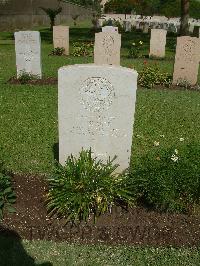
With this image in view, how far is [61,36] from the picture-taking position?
1808 centimetres

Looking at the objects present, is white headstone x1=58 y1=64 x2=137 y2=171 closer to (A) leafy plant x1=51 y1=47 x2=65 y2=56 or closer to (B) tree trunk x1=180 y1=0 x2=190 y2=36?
A: (A) leafy plant x1=51 y1=47 x2=65 y2=56

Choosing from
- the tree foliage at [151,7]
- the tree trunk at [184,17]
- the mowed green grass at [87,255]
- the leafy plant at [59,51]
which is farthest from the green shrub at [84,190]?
the tree foliage at [151,7]

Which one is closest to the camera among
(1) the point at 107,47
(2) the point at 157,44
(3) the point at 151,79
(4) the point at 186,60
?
(3) the point at 151,79

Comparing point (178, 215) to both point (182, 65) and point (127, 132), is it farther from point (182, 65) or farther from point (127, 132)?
point (182, 65)

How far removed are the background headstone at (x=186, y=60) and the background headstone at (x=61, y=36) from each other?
7726 millimetres

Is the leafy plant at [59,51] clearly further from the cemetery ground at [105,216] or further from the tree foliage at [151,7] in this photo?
the tree foliage at [151,7]

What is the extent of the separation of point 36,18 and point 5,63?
2112 centimetres

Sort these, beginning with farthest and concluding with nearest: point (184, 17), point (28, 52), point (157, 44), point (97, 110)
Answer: point (184, 17), point (157, 44), point (28, 52), point (97, 110)

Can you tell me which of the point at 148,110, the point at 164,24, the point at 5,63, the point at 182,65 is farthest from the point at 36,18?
Answer: the point at 148,110

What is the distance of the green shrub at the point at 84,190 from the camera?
4297 millimetres

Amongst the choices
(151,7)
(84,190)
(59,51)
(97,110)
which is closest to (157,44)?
(59,51)

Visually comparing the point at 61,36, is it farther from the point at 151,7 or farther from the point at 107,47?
the point at 151,7

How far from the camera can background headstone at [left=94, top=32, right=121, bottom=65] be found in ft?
40.4

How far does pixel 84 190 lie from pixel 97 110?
100 centimetres
